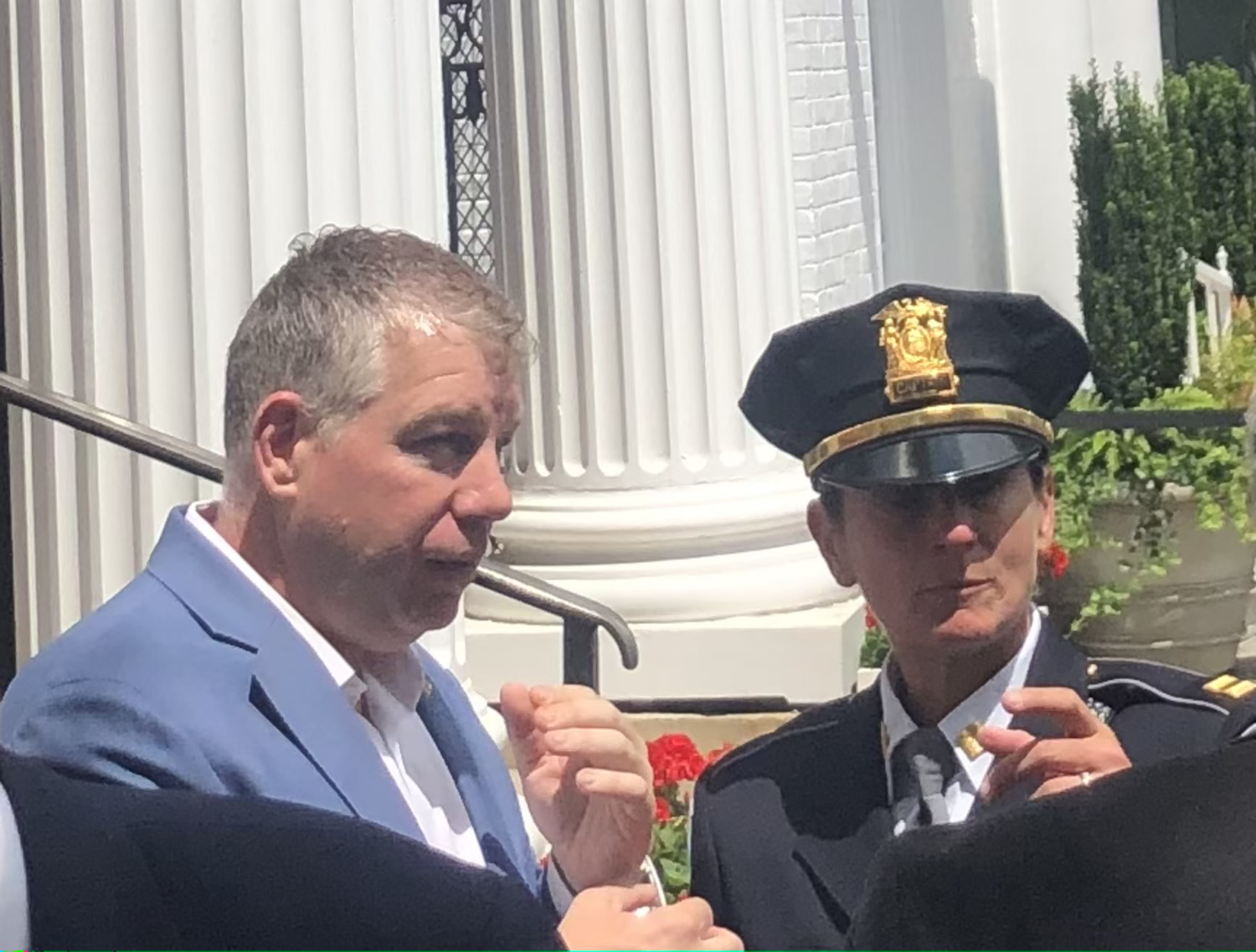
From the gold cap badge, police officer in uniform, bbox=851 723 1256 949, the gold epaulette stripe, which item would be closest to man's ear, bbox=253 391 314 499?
the gold cap badge

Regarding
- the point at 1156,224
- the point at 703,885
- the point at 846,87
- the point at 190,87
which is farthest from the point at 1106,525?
the point at 703,885

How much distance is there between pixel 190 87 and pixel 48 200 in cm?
36

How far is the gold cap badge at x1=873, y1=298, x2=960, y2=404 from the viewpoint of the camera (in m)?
2.52

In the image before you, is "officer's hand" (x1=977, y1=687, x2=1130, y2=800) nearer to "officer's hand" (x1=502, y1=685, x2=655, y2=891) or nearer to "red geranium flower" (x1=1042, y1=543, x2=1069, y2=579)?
"officer's hand" (x1=502, y1=685, x2=655, y2=891)

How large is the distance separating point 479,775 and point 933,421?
736mm

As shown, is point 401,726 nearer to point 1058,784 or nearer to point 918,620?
point 918,620

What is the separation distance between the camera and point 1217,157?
9.85 meters

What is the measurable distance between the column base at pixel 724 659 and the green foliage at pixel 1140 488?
6.57ft

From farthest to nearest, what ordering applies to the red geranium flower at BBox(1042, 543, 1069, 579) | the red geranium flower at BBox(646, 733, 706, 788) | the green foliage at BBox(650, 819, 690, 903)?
the red geranium flower at BBox(1042, 543, 1069, 579) → the red geranium flower at BBox(646, 733, 706, 788) → the green foliage at BBox(650, 819, 690, 903)

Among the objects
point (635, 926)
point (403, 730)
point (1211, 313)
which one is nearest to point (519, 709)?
point (403, 730)

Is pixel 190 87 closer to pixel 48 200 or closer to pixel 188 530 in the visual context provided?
pixel 48 200

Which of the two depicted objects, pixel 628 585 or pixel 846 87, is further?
pixel 846 87

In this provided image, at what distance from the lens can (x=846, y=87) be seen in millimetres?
7902

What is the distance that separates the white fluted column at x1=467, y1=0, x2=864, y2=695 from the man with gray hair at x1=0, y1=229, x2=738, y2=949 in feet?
12.2
